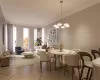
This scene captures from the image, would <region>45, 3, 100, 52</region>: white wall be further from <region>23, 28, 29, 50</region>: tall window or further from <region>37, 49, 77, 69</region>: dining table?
<region>23, 28, 29, 50</region>: tall window

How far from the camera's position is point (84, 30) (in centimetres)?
473

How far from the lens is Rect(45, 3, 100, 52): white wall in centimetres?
407

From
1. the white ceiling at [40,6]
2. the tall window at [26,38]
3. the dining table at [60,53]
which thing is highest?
the white ceiling at [40,6]

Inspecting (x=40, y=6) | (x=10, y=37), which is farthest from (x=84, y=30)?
(x=10, y=37)

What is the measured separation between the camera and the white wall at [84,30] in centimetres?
407

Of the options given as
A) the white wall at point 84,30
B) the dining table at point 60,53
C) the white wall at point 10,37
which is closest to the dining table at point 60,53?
the dining table at point 60,53

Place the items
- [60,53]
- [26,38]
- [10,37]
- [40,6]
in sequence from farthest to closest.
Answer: [26,38], [10,37], [40,6], [60,53]

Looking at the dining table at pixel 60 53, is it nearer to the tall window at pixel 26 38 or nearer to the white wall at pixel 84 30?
the white wall at pixel 84 30

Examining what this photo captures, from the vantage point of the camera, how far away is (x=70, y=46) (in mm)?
5852

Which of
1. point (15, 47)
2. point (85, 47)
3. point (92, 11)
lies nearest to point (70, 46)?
point (85, 47)

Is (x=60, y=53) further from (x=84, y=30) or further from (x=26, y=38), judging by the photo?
(x=26, y=38)

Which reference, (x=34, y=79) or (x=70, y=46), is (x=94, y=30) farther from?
(x=34, y=79)

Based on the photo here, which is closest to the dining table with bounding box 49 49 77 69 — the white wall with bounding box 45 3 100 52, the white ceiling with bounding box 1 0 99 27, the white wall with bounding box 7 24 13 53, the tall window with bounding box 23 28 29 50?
the white wall with bounding box 45 3 100 52

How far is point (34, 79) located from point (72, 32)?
134 inches
